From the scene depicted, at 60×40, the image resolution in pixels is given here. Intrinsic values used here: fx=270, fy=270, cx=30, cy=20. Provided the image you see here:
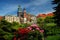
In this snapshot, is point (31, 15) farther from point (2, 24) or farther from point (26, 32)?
point (26, 32)

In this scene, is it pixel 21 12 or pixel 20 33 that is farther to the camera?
pixel 21 12

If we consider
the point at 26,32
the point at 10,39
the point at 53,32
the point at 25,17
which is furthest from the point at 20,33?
the point at 25,17

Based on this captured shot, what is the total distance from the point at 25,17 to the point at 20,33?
58.5 m

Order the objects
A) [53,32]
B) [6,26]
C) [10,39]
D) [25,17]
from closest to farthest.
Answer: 1. [10,39]
2. [6,26]
3. [53,32]
4. [25,17]

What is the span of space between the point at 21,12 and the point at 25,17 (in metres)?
2.20

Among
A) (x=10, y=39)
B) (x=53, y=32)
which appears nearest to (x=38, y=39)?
(x=10, y=39)

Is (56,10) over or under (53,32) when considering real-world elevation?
over

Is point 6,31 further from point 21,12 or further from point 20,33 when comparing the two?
point 21,12

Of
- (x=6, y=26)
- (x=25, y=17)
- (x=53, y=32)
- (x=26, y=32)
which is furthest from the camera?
(x=25, y=17)

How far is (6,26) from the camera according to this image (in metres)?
20.6

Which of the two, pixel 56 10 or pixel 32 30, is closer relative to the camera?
pixel 32 30

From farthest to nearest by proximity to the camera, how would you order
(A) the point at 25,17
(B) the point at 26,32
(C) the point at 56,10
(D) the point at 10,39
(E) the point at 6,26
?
1. (A) the point at 25,17
2. (C) the point at 56,10
3. (E) the point at 6,26
4. (D) the point at 10,39
5. (B) the point at 26,32

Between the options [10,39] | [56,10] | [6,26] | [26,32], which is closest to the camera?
[26,32]

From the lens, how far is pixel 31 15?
72500mm
